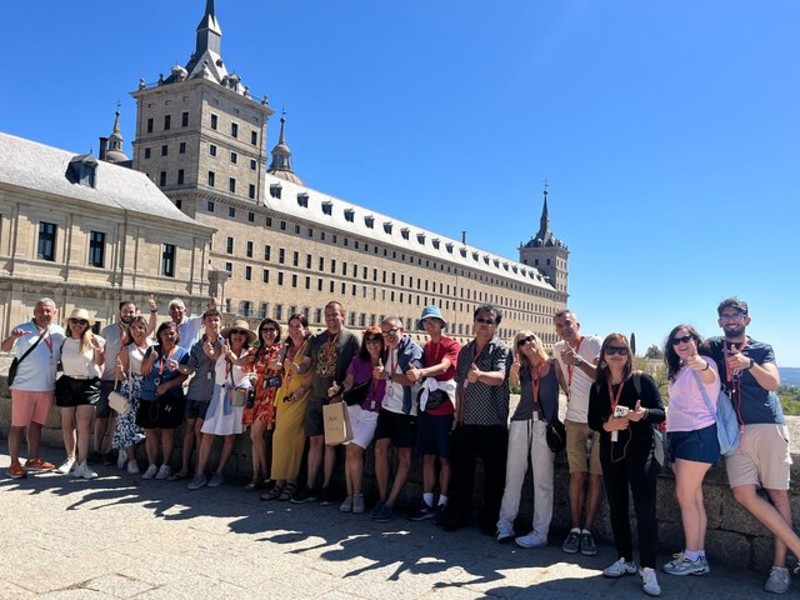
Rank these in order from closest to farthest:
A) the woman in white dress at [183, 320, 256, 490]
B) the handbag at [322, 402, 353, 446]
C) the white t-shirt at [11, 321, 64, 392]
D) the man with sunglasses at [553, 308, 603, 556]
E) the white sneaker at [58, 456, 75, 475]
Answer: the man with sunglasses at [553, 308, 603, 556] → the handbag at [322, 402, 353, 446] → the woman in white dress at [183, 320, 256, 490] → the white sneaker at [58, 456, 75, 475] → the white t-shirt at [11, 321, 64, 392]

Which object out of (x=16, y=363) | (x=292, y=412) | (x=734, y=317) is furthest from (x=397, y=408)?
(x=16, y=363)

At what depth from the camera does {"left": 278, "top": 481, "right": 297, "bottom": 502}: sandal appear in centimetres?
544

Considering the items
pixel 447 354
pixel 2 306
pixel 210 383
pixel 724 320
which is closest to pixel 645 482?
pixel 724 320

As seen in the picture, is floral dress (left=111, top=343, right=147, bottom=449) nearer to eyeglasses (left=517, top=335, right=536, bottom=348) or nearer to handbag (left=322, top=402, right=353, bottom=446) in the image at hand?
handbag (left=322, top=402, right=353, bottom=446)

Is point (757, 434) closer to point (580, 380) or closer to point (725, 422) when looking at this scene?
point (725, 422)

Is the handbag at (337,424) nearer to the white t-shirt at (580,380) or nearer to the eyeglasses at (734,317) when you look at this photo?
the white t-shirt at (580,380)

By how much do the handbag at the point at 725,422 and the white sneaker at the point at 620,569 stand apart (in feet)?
3.01

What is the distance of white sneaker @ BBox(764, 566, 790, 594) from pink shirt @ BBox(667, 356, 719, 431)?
3.03 ft

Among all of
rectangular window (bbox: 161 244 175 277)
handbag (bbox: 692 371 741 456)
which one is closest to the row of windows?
rectangular window (bbox: 161 244 175 277)

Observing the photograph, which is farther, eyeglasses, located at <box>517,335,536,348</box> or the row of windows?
the row of windows

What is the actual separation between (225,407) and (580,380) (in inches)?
135

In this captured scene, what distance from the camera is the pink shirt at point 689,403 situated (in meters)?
3.85

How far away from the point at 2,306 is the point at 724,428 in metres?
32.1

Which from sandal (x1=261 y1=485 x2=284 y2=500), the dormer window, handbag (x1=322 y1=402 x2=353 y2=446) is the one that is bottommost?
sandal (x1=261 y1=485 x2=284 y2=500)
